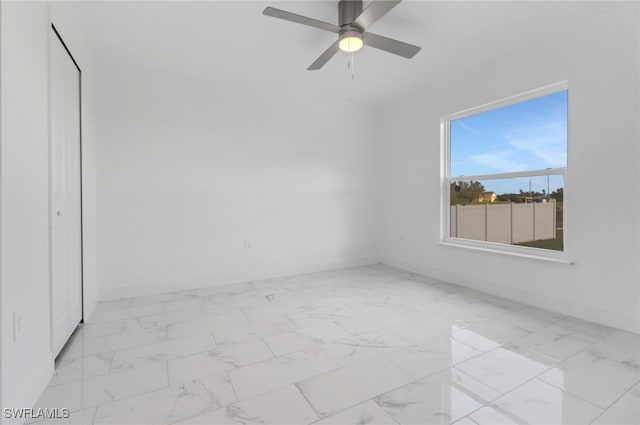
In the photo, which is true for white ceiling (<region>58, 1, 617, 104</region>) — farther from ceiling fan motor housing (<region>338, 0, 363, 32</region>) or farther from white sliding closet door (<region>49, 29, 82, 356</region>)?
white sliding closet door (<region>49, 29, 82, 356</region>)

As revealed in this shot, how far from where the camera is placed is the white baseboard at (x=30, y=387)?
4.28 ft

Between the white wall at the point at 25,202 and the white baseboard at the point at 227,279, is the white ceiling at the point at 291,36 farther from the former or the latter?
the white baseboard at the point at 227,279

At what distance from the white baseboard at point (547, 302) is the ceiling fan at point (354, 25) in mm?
2599

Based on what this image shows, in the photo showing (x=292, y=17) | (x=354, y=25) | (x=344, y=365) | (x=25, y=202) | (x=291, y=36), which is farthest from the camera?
(x=291, y=36)

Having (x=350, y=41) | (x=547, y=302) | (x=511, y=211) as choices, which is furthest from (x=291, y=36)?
(x=547, y=302)

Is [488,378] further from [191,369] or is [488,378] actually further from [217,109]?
[217,109]

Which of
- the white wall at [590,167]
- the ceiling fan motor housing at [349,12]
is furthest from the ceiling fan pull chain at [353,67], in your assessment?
the white wall at [590,167]

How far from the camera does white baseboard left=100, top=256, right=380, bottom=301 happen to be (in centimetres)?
323

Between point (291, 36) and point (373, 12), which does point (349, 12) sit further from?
point (291, 36)

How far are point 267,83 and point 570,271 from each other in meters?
3.88

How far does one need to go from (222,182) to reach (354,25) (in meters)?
2.41

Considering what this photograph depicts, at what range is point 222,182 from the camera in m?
3.76

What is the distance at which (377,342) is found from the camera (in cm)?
221

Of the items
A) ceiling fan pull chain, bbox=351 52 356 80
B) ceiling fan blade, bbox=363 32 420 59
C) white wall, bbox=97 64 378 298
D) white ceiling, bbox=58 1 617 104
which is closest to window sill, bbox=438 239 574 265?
white wall, bbox=97 64 378 298
